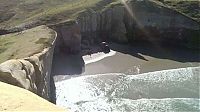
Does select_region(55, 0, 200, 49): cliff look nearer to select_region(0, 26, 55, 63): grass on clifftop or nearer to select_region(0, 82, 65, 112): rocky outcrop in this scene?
select_region(0, 26, 55, 63): grass on clifftop

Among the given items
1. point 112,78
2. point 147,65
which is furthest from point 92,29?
point 112,78

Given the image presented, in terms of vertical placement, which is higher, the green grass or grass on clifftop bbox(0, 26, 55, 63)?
grass on clifftop bbox(0, 26, 55, 63)

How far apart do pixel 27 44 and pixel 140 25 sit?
120ft

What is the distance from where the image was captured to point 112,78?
56781 millimetres

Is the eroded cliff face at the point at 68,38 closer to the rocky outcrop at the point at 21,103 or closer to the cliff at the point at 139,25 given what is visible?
the cliff at the point at 139,25

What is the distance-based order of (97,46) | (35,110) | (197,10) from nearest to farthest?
(35,110), (97,46), (197,10)

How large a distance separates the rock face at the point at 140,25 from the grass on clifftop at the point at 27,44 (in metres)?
17.7

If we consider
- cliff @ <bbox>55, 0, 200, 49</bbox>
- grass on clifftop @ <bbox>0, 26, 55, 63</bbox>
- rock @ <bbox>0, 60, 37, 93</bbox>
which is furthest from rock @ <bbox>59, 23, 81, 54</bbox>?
rock @ <bbox>0, 60, 37, 93</bbox>

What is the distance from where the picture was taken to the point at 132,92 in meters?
50.3

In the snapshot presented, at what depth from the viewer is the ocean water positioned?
45812mm

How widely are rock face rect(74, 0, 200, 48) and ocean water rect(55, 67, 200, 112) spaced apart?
20.6 m

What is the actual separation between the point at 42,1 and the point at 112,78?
165ft

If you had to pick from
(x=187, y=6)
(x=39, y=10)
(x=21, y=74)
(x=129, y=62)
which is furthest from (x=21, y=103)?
(x=39, y=10)

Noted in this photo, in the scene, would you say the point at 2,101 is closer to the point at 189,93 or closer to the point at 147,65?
the point at 189,93
